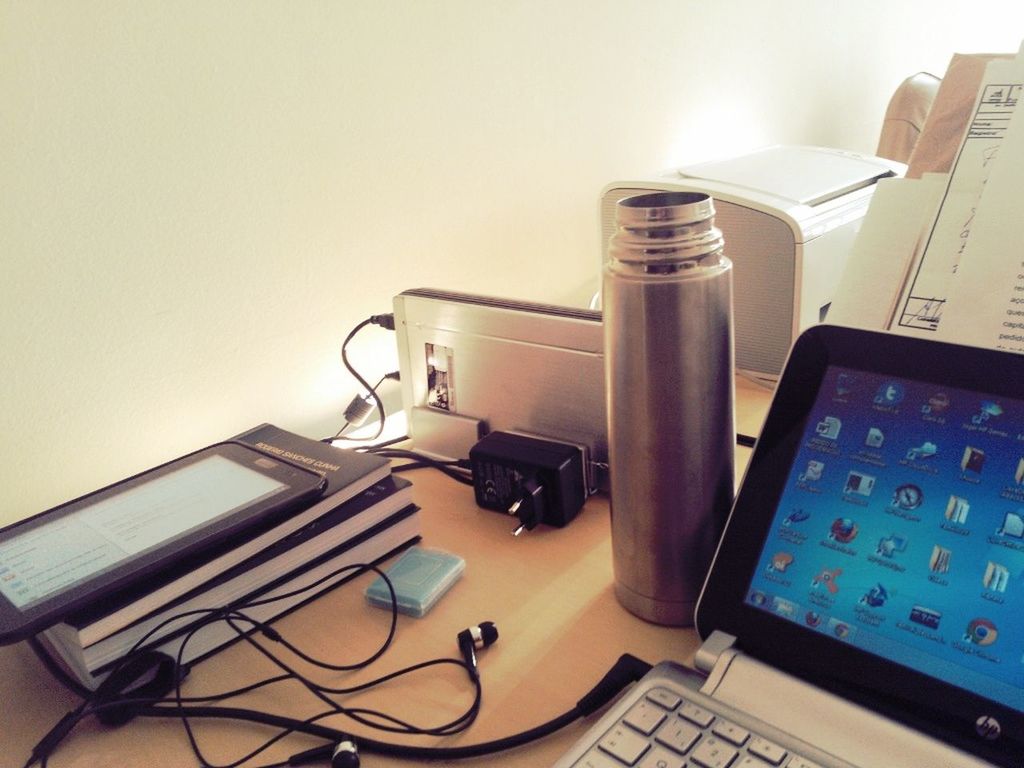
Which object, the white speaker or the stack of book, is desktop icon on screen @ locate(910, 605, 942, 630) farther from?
the white speaker

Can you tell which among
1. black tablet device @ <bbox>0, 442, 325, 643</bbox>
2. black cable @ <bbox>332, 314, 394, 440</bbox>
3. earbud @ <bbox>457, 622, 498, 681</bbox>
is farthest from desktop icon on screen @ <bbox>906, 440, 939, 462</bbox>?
black cable @ <bbox>332, 314, 394, 440</bbox>

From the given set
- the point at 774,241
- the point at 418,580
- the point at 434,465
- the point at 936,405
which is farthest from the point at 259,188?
the point at 936,405

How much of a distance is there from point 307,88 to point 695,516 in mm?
607

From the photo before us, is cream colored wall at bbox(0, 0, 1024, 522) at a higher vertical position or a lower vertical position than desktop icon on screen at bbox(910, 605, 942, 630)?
higher

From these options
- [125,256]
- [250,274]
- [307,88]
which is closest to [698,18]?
[307,88]

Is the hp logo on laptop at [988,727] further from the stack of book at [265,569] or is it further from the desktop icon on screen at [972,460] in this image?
the stack of book at [265,569]

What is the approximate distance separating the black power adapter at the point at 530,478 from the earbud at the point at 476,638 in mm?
133

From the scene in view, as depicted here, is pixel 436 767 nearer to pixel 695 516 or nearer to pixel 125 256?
pixel 695 516

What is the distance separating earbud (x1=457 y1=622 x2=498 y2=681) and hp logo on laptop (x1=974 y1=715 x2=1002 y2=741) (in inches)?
11.4

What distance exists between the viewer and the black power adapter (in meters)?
0.69

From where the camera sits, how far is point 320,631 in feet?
1.95

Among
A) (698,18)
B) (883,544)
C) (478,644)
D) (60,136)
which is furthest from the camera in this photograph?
(698,18)

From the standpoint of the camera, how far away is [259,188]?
0.84m

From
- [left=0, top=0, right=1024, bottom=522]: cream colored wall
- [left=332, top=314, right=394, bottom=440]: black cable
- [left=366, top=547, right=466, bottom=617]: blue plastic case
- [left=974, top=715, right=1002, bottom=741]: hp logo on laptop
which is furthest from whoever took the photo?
[left=332, top=314, right=394, bottom=440]: black cable
